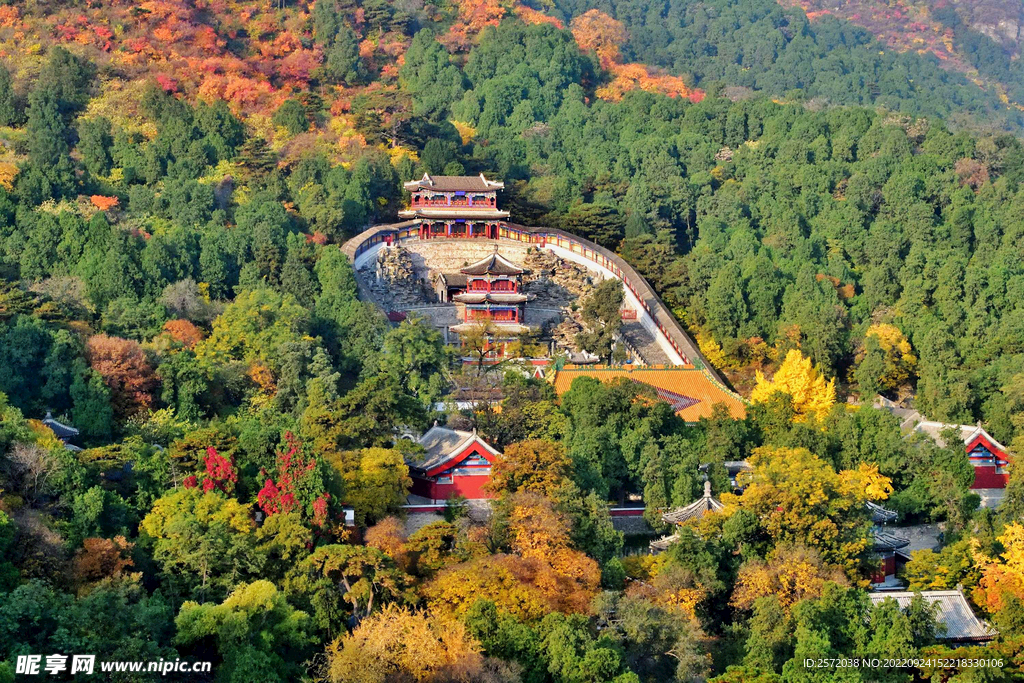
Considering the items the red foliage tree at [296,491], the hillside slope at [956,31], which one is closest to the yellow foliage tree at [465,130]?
the red foliage tree at [296,491]

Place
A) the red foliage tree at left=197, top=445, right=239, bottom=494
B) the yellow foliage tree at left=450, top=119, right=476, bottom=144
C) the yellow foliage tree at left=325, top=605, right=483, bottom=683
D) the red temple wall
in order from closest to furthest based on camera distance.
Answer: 1. the yellow foliage tree at left=325, top=605, right=483, bottom=683
2. the red foliage tree at left=197, top=445, right=239, bottom=494
3. the red temple wall
4. the yellow foliage tree at left=450, top=119, right=476, bottom=144

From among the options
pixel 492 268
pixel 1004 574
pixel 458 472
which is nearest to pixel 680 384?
pixel 458 472

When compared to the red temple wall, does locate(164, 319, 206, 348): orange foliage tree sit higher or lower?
higher

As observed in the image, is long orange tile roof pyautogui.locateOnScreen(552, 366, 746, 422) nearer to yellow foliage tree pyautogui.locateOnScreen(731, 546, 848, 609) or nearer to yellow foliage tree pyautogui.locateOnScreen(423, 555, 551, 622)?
yellow foliage tree pyautogui.locateOnScreen(731, 546, 848, 609)

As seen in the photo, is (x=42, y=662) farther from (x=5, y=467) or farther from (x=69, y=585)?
(x=5, y=467)

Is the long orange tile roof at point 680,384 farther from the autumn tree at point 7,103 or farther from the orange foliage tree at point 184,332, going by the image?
the autumn tree at point 7,103

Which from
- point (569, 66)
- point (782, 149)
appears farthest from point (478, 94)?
point (782, 149)

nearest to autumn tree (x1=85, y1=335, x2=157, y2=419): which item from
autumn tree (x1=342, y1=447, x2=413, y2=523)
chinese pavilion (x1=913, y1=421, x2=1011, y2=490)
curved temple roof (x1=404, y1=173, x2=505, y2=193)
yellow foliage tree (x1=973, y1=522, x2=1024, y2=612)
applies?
autumn tree (x1=342, y1=447, x2=413, y2=523)

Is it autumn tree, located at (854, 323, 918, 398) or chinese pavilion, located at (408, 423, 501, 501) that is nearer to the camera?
chinese pavilion, located at (408, 423, 501, 501)
